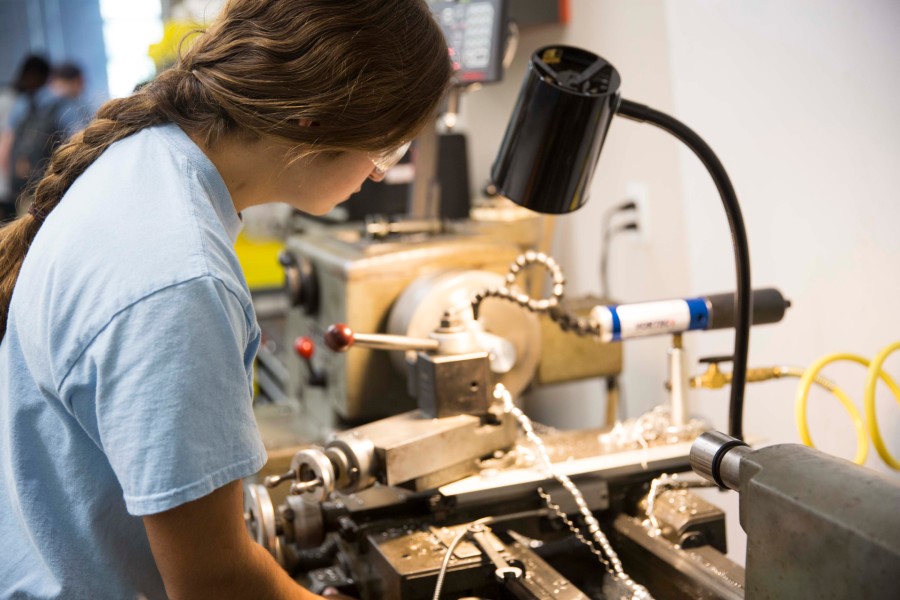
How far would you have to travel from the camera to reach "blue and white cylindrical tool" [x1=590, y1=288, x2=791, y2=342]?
1057 mm

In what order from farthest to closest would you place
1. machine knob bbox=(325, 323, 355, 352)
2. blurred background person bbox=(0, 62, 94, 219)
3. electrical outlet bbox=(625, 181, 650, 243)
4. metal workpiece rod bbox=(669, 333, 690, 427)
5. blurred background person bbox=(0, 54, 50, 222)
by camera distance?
1. blurred background person bbox=(0, 54, 50, 222)
2. blurred background person bbox=(0, 62, 94, 219)
3. electrical outlet bbox=(625, 181, 650, 243)
4. metal workpiece rod bbox=(669, 333, 690, 427)
5. machine knob bbox=(325, 323, 355, 352)

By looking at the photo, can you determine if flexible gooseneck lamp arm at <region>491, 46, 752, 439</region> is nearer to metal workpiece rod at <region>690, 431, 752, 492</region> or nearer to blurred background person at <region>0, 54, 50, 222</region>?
metal workpiece rod at <region>690, 431, 752, 492</region>

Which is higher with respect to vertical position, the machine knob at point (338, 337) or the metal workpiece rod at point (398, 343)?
the machine knob at point (338, 337)

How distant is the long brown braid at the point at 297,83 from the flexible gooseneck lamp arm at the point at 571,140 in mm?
106

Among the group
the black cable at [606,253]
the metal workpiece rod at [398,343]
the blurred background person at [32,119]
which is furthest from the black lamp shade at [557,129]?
the blurred background person at [32,119]

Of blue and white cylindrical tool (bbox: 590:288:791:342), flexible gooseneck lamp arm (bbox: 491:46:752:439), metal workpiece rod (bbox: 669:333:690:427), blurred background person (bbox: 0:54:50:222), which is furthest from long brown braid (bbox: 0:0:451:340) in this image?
blurred background person (bbox: 0:54:50:222)

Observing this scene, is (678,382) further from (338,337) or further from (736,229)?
(338,337)

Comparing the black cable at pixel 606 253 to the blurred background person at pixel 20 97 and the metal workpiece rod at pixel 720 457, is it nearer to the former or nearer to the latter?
the metal workpiece rod at pixel 720 457

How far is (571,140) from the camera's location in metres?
0.90

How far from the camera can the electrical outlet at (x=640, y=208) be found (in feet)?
5.32

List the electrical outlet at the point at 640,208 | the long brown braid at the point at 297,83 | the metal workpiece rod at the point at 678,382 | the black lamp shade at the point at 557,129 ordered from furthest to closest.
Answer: the electrical outlet at the point at 640,208 → the metal workpiece rod at the point at 678,382 → the black lamp shade at the point at 557,129 → the long brown braid at the point at 297,83

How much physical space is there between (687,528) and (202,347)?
0.59m

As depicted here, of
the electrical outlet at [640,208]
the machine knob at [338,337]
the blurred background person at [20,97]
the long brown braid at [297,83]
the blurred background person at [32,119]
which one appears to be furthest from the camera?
the blurred background person at [20,97]

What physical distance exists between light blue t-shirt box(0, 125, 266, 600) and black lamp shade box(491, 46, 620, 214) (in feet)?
1.01
